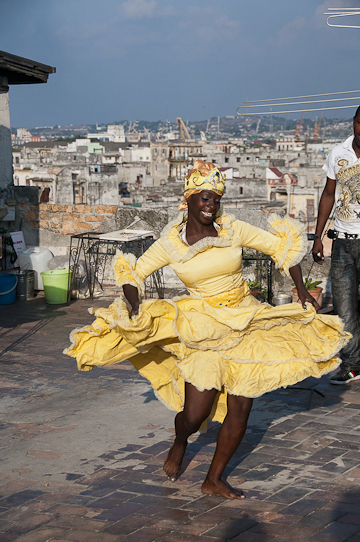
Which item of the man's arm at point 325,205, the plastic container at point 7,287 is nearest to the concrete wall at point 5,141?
the plastic container at point 7,287

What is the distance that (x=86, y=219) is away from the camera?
9930mm

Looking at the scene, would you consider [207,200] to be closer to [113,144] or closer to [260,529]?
[260,529]

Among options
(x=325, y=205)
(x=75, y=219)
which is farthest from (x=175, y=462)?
(x=75, y=219)

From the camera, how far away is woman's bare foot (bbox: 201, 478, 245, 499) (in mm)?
3438

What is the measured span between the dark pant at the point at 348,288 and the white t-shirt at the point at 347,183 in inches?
6.1

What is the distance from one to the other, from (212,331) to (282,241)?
0.76 metres

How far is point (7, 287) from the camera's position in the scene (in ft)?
28.4

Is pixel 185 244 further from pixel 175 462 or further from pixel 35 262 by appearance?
pixel 35 262

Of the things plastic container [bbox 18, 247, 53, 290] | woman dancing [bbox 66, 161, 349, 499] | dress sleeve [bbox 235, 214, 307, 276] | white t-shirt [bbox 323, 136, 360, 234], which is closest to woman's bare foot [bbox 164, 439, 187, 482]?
woman dancing [bbox 66, 161, 349, 499]

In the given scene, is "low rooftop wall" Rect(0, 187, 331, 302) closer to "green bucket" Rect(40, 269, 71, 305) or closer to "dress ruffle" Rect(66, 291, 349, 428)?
"green bucket" Rect(40, 269, 71, 305)

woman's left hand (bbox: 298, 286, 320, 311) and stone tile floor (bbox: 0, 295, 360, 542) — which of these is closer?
stone tile floor (bbox: 0, 295, 360, 542)

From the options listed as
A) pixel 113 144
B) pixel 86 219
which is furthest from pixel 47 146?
pixel 86 219

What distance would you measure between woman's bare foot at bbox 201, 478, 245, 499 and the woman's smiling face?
141 cm

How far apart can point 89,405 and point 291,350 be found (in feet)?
6.99
